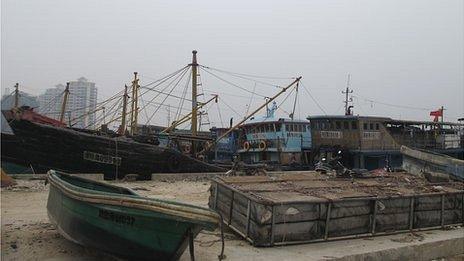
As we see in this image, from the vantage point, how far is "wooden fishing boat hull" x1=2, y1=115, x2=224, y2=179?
1797 cm

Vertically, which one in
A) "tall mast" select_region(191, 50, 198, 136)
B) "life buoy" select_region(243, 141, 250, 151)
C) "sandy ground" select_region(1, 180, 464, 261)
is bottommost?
"sandy ground" select_region(1, 180, 464, 261)

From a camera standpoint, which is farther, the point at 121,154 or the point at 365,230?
the point at 121,154

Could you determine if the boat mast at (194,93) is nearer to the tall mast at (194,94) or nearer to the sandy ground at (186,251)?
the tall mast at (194,94)

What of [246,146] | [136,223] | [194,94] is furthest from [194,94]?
[136,223]

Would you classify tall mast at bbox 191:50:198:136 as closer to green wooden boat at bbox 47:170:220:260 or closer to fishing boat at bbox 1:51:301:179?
fishing boat at bbox 1:51:301:179

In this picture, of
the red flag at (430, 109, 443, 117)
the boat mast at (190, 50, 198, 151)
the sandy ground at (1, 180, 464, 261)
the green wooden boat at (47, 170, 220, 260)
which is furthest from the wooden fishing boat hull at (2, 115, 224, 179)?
the red flag at (430, 109, 443, 117)

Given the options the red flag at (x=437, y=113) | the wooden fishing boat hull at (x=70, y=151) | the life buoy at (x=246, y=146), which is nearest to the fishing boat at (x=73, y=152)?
the wooden fishing boat hull at (x=70, y=151)

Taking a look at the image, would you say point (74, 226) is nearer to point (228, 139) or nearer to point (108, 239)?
point (108, 239)

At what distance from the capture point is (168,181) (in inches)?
725

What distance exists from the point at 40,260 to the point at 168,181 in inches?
487

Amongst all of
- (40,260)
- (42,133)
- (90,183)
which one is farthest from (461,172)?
(42,133)

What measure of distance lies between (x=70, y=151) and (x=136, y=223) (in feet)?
45.3

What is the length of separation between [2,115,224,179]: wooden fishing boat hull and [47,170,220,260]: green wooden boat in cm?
1267

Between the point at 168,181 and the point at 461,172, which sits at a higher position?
the point at 461,172
